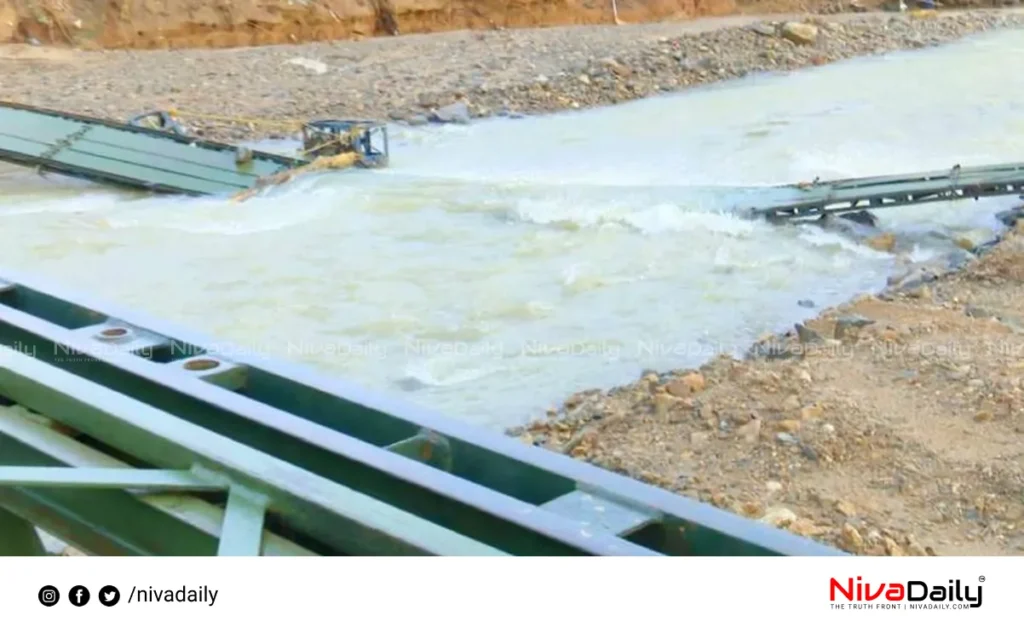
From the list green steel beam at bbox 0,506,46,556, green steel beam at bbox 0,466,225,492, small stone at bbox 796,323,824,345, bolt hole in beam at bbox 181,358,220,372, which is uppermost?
bolt hole in beam at bbox 181,358,220,372

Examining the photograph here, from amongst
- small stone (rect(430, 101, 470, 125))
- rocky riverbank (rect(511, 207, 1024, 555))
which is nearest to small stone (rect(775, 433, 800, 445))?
rocky riverbank (rect(511, 207, 1024, 555))

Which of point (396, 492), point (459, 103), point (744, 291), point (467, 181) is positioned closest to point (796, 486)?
point (396, 492)

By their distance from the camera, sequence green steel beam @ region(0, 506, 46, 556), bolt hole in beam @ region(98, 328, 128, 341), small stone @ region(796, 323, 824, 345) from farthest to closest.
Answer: small stone @ region(796, 323, 824, 345) < bolt hole in beam @ region(98, 328, 128, 341) < green steel beam @ region(0, 506, 46, 556)

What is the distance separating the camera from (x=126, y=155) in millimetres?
11141

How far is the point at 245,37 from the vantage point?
803 inches

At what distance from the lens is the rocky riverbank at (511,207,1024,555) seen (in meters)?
3.99

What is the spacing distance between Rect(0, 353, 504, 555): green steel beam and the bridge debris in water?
8.20 metres

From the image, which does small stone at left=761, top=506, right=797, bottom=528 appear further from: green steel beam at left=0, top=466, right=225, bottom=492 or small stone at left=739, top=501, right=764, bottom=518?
green steel beam at left=0, top=466, right=225, bottom=492

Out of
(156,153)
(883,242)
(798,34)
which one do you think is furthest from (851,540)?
(798,34)

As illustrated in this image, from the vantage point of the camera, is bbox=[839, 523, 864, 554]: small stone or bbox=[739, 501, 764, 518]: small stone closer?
bbox=[839, 523, 864, 554]: small stone
